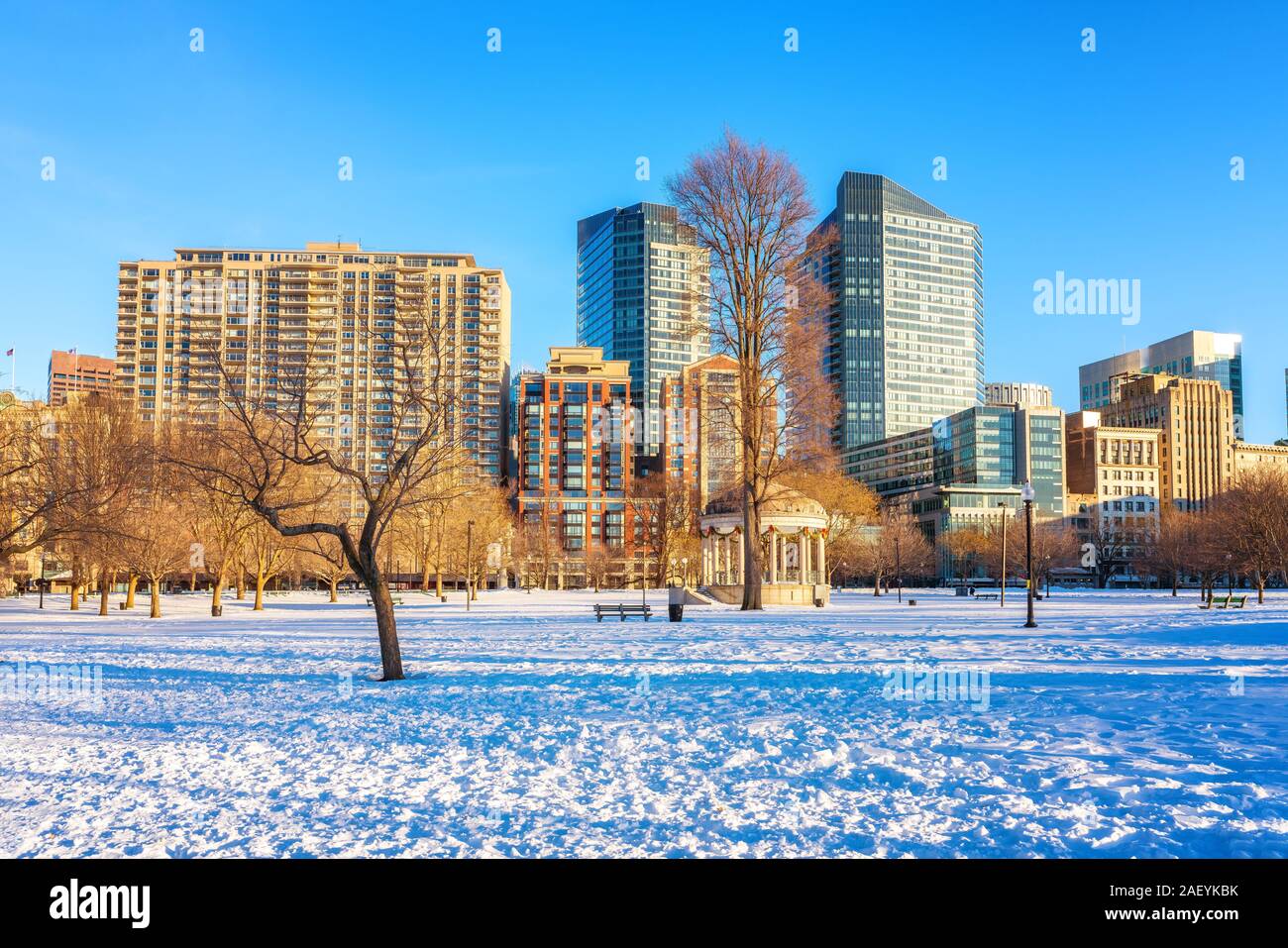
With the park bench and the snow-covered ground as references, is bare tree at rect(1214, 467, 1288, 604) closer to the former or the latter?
the park bench

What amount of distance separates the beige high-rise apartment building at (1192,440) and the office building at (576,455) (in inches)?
3821

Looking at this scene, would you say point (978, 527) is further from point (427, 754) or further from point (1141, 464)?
point (427, 754)

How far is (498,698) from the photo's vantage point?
13.4 metres

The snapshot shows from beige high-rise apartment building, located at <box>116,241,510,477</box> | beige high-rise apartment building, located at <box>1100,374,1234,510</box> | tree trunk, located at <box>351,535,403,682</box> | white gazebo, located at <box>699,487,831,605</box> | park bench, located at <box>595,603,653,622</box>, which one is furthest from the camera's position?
beige high-rise apartment building, located at <box>1100,374,1234,510</box>

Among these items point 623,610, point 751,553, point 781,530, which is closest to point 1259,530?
point 781,530

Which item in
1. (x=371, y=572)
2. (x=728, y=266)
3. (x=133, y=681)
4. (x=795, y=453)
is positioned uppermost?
(x=728, y=266)

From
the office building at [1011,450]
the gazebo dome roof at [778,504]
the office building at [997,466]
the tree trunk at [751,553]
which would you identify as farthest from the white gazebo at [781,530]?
the office building at [1011,450]

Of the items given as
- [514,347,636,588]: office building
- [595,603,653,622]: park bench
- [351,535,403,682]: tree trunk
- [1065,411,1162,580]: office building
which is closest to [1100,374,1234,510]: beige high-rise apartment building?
[1065,411,1162,580]: office building

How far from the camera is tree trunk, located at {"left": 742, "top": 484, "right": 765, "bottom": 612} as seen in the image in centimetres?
3522

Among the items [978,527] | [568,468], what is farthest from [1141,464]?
[568,468]

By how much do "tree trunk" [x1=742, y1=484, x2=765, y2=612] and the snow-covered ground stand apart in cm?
1660

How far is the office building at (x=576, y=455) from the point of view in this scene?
534 ft

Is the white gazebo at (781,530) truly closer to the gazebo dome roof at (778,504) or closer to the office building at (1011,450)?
the gazebo dome roof at (778,504)
